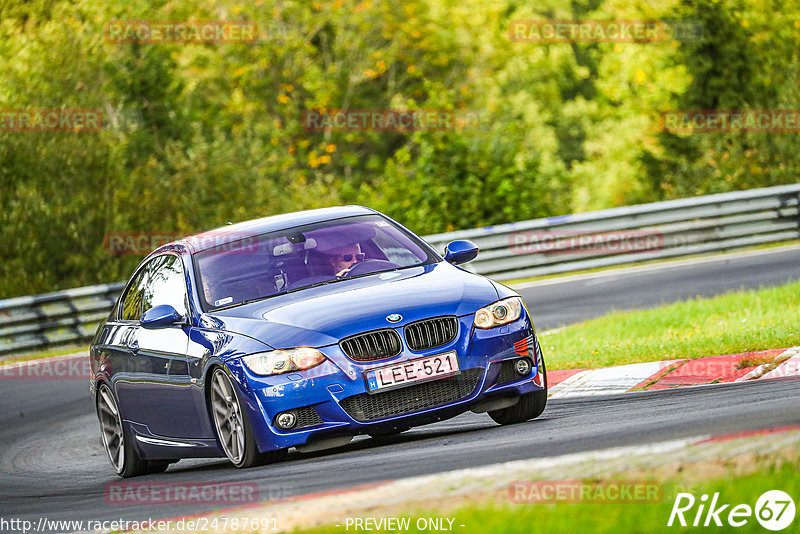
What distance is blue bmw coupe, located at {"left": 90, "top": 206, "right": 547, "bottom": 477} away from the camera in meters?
7.65

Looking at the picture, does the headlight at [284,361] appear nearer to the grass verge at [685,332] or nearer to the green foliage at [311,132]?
the grass verge at [685,332]

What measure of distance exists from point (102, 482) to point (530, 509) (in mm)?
5294

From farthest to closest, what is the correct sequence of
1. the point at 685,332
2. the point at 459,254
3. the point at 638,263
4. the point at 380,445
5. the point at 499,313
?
the point at 638,263
the point at 685,332
the point at 459,254
the point at 380,445
the point at 499,313

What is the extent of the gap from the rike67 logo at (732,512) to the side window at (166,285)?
485 centimetres

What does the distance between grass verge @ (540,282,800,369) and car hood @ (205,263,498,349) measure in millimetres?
3000

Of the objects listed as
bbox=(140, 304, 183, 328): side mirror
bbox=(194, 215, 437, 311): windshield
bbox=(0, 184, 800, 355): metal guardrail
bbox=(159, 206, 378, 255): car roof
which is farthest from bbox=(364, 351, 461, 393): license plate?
bbox=(0, 184, 800, 355): metal guardrail

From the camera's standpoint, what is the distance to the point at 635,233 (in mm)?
21438

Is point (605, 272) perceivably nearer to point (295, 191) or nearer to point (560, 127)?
point (295, 191)

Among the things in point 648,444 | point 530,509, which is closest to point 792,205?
point 648,444

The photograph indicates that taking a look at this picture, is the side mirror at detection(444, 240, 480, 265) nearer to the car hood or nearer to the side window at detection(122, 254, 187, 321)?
the car hood

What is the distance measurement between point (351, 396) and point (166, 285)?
2.27m

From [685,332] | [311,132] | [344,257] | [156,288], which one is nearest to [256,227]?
[344,257]

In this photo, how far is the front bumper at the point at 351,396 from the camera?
300 inches

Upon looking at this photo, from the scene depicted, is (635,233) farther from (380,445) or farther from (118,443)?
(380,445)
